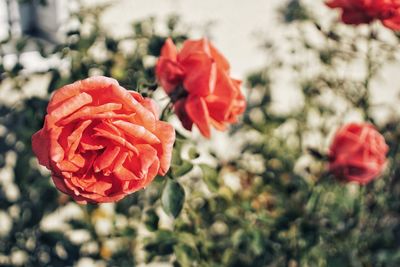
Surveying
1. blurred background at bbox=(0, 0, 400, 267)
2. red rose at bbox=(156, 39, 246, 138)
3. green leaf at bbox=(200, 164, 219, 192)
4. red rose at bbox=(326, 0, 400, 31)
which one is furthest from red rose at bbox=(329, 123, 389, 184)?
red rose at bbox=(156, 39, 246, 138)

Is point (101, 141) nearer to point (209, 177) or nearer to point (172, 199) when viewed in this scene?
point (172, 199)

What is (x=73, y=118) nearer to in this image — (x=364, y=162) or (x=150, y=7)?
(x=364, y=162)

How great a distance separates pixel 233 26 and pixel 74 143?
2.62 metres

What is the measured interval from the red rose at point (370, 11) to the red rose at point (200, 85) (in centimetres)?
50

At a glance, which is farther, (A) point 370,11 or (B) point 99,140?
(A) point 370,11

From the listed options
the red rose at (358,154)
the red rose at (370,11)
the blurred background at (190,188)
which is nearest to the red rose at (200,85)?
the blurred background at (190,188)

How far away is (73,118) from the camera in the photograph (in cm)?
90

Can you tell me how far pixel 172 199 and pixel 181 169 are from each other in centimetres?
10

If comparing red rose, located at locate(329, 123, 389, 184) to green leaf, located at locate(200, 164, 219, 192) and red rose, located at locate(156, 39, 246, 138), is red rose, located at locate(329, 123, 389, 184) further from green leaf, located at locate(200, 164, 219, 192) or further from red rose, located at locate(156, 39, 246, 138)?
red rose, located at locate(156, 39, 246, 138)

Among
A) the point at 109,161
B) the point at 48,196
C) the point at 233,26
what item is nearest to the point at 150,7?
the point at 233,26

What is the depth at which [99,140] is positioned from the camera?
93 centimetres

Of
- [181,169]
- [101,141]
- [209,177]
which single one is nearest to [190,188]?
[209,177]

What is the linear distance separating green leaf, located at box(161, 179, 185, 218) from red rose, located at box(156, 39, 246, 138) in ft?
0.41

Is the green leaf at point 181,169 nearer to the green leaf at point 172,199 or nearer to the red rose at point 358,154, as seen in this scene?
the green leaf at point 172,199
